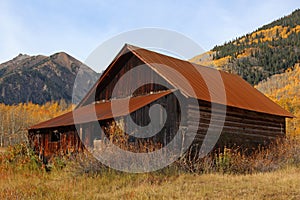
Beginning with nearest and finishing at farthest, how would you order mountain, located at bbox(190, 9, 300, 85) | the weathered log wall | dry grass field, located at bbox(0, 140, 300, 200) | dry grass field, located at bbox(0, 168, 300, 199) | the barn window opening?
dry grass field, located at bbox(0, 168, 300, 199) < dry grass field, located at bbox(0, 140, 300, 200) < the weathered log wall < the barn window opening < mountain, located at bbox(190, 9, 300, 85)

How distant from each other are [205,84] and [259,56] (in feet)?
337

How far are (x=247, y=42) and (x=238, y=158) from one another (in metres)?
139

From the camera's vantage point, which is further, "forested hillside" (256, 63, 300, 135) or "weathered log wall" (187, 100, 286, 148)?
"forested hillside" (256, 63, 300, 135)

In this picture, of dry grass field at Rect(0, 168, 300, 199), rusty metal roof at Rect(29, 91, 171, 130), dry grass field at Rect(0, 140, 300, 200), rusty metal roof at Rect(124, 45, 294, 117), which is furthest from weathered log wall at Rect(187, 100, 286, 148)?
dry grass field at Rect(0, 168, 300, 199)

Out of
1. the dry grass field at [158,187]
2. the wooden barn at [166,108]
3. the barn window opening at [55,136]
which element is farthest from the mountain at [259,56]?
the dry grass field at [158,187]

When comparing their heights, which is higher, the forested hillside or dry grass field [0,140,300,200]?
Result: the forested hillside

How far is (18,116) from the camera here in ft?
278

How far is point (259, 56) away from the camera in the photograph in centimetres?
11606

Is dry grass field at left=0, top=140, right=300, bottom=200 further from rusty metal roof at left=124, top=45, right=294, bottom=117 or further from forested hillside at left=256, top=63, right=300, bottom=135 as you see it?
forested hillside at left=256, top=63, right=300, bottom=135

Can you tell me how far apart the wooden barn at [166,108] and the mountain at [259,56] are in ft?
244

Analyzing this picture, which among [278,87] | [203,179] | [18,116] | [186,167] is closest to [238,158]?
[186,167]

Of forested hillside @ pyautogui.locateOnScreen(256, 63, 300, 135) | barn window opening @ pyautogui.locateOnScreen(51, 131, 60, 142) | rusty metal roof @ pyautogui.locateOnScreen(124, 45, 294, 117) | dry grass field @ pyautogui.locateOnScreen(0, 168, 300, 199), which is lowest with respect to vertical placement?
dry grass field @ pyautogui.locateOnScreen(0, 168, 300, 199)

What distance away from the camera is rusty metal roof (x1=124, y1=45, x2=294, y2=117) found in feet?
57.1

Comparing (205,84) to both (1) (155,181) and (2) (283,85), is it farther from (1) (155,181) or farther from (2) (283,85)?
(2) (283,85)
